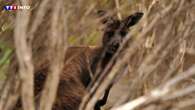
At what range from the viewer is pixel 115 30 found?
2256mm

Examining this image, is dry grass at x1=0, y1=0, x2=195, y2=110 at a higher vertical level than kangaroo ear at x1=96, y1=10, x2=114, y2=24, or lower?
lower

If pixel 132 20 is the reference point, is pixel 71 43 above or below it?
below

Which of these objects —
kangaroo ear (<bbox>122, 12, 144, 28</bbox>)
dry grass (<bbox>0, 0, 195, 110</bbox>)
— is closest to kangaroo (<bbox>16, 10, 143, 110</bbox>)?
kangaroo ear (<bbox>122, 12, 144, 28</bbox>)

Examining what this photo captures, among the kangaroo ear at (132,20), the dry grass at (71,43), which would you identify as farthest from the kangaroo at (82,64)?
the dry grass at (71,43)

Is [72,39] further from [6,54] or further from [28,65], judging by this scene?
[28,65]

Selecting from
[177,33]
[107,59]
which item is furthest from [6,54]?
[177,33]

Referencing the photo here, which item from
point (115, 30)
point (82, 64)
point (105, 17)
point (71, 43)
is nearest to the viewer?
point (71, 43)

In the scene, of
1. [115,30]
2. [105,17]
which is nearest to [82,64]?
[115,30]

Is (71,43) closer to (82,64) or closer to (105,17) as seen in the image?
(105,17)

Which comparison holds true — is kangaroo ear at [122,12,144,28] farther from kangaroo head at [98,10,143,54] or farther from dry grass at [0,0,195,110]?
dry grass at [0,0,195,110]

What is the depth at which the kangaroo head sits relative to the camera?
2.14m

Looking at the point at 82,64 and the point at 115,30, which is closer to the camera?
the point at 115,30

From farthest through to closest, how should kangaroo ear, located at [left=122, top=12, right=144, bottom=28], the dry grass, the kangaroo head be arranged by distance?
1. kangaroo ear, located at [left=122, top=12, right=144, bottom=28]
2. the kangaroo head
3. the dry grass

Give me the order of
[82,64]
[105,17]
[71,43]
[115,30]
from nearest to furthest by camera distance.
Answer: [71,43], [105,17], [115,30], [82,64]
